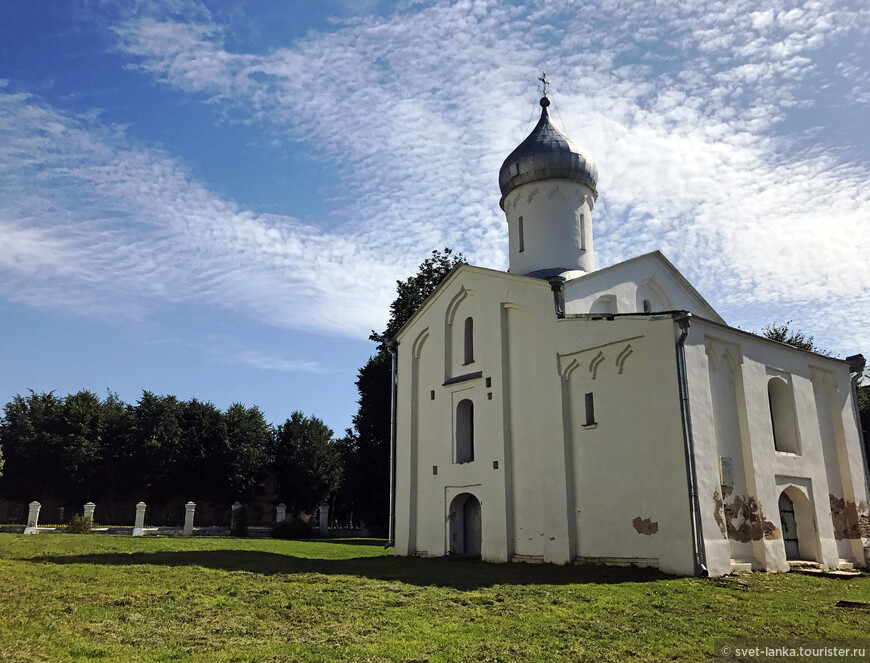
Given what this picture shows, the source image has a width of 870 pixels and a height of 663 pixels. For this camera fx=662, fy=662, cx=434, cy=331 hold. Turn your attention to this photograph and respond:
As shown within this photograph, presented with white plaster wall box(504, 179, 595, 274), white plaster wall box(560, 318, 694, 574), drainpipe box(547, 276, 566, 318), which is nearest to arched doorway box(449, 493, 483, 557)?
white plaster wall box(560, 318, 694, 574)

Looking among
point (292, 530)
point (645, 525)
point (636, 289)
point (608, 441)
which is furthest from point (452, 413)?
point (292, 530)

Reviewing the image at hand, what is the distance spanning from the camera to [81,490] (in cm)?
3984

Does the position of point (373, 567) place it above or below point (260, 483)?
below

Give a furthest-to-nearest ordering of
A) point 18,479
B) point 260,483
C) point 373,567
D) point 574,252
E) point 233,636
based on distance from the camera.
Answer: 1. point 260,483
2. point 18,479
3. point 574,252
4. point 373,567
5. point 233,636

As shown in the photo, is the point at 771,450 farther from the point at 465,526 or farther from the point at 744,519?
the point at 465,526

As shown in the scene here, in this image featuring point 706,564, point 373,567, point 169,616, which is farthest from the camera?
point 373,567

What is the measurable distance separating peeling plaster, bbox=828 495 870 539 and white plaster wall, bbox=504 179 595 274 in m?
9.72

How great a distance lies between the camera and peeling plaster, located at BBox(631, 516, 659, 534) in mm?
14523

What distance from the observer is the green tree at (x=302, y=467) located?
151 ft

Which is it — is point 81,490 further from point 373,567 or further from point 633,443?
point 633,443

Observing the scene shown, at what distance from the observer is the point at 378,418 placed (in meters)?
32.3

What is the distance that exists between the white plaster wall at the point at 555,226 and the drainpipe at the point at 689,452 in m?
6.91

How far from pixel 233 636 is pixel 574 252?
17054 millimetres

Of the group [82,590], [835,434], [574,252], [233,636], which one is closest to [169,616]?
[233,636]
